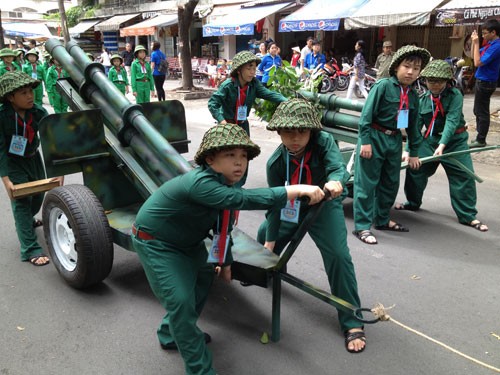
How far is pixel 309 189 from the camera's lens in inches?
96.6

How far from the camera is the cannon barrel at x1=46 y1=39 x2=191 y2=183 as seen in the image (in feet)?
11.5

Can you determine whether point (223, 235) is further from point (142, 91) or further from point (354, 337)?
point (142, 91)

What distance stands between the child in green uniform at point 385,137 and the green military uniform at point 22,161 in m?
3.08

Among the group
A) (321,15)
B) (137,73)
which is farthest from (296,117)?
(321,15)

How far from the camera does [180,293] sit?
2.44m

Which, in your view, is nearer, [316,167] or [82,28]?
[316,167]

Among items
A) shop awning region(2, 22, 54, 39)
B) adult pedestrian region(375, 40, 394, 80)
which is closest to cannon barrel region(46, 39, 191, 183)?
adult pedestrian region(375, 40, 394, 80)

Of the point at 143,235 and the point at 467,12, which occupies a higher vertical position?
the point at 467,12

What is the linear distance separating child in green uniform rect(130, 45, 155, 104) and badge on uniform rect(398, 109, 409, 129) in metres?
7.55

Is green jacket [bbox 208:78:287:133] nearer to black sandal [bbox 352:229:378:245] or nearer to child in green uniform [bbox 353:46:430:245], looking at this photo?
child in green uniform [bbox 353:46:430:245]

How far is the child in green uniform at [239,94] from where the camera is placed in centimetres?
503

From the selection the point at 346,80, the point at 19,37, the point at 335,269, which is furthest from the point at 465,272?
the point at 19,37

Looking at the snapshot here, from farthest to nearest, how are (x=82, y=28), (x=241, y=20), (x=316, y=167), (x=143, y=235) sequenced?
(x=82, y=28)
(x=241, y=20)
(x=316, y=167)
(x=143, y=235)

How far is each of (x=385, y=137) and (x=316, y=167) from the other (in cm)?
172
